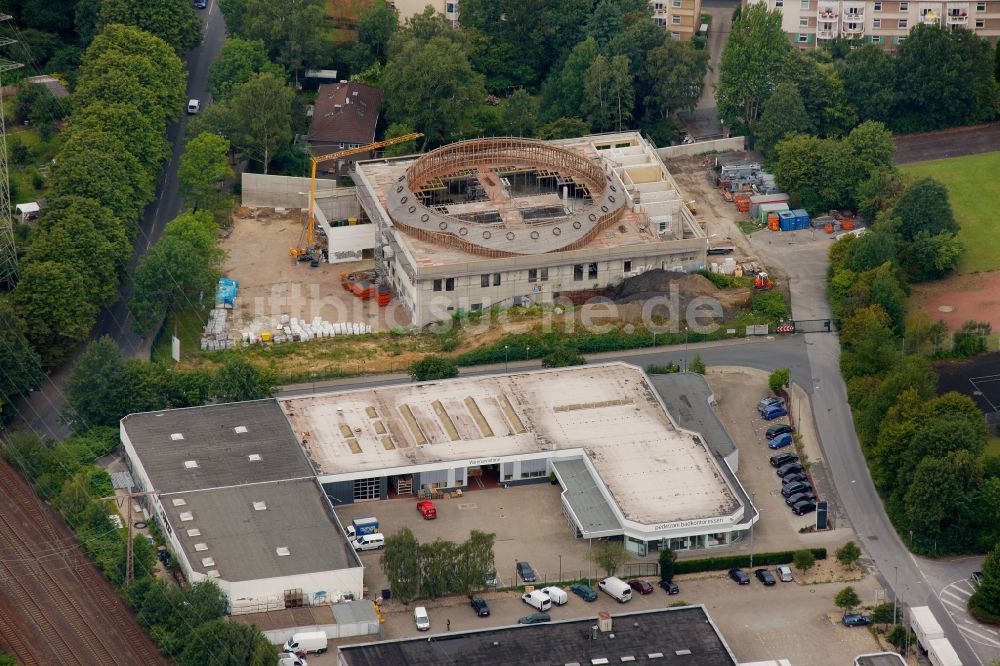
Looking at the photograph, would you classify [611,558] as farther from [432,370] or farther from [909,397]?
[432,370]

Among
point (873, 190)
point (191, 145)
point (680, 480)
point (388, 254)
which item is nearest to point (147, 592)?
point (680, 480)

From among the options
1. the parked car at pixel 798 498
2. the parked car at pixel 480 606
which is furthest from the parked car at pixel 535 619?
the parked car at pixel 798 498

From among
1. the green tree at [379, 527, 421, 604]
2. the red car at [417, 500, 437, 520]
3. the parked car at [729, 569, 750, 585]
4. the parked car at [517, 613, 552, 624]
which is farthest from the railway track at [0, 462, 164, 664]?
the parked car at [729, 569, 750, 585]

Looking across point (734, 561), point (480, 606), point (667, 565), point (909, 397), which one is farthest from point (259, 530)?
point (909, 397)

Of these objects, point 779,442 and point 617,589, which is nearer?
point 617,589

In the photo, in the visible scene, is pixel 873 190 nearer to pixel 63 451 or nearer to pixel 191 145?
pixel 191 145

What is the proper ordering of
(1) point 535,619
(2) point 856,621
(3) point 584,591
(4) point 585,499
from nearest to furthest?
(1) point 535,619 < (2) point 856,621 < (3) point 584,591 < (4) point 585,499

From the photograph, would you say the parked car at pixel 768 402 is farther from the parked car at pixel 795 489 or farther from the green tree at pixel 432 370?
the green tree at pixel 432 370

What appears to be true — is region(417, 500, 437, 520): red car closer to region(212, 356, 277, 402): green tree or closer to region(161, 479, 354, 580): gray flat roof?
region(161, 479, 354, 580): gray flat roof
